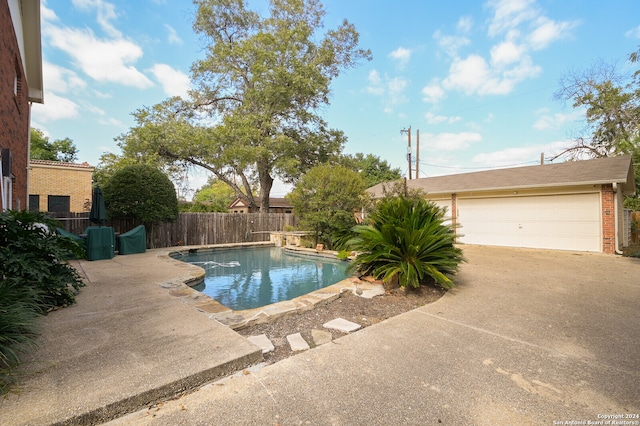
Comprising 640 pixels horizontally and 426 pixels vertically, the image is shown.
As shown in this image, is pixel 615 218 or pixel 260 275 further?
pixel 615 218

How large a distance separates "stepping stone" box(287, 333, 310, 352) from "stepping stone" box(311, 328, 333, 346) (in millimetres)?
121

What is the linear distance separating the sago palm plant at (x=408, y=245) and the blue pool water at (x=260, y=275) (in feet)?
5.75

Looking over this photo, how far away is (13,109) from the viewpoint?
621cm

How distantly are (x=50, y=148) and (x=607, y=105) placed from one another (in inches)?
1605

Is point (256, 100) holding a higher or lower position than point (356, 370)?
higher

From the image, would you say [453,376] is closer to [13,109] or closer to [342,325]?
[342,325]

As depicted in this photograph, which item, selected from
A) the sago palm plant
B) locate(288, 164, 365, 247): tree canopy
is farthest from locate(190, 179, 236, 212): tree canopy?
the sago palm plant

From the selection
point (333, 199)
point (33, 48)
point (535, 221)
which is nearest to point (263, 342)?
point (333, 199)

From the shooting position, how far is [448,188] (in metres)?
12.9

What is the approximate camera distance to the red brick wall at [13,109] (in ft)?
16.9

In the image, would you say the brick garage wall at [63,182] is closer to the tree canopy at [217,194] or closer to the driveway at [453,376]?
Result: the driveway at [453,376]

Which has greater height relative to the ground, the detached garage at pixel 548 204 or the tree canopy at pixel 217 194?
the tree canopy at pixel 217 194

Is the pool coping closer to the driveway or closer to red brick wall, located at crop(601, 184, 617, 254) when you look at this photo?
the driveway

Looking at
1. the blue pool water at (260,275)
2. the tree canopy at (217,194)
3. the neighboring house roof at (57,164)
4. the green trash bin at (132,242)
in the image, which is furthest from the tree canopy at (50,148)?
the blue pool water at (260,275)
